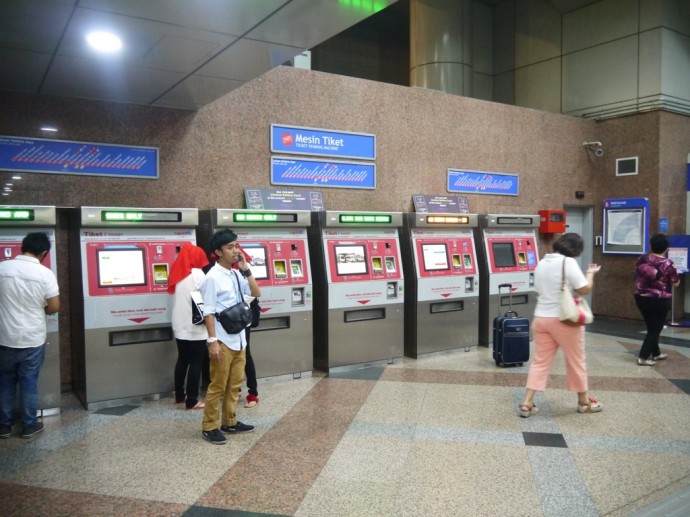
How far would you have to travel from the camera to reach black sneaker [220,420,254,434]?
423cm

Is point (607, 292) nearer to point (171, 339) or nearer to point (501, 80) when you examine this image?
point (501, 80)

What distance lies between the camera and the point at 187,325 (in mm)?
4711

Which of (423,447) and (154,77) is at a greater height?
(154,77)

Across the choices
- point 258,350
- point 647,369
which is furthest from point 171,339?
point 647,369

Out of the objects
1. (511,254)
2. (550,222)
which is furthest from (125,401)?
(550,222)

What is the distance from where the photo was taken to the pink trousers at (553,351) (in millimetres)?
4504

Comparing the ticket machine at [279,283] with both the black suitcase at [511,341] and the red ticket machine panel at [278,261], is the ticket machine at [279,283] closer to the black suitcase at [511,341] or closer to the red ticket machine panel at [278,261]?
the red ticket machine panel at [278,261]

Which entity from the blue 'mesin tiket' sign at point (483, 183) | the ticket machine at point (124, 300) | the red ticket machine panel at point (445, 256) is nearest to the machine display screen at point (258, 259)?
the ticket machine at point (124, 300)

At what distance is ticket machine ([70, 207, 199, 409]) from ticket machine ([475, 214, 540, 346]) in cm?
393

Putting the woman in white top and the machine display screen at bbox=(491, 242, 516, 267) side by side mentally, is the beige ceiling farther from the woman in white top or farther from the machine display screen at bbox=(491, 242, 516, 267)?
the machine display screen at bbox=(491, 242, 516, 267)

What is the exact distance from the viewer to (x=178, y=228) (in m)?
5.20

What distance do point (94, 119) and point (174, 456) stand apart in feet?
11.2

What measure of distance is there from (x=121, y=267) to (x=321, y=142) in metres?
3.02

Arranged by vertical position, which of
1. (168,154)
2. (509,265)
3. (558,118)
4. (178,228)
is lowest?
(509,265)
